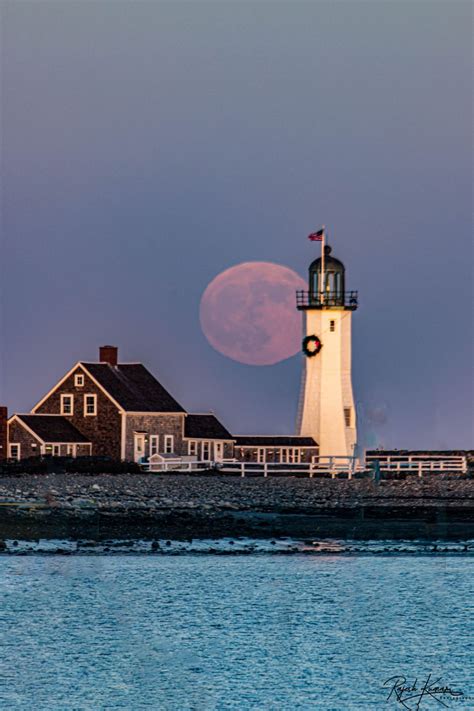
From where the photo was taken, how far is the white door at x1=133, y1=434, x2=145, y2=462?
67.9 meters

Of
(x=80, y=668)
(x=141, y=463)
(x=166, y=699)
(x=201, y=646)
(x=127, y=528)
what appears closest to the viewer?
(x=166, y=699)

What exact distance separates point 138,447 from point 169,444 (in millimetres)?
2304

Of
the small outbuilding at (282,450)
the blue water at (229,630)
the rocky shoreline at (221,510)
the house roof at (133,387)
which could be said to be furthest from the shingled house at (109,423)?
the blue water at (229,630)

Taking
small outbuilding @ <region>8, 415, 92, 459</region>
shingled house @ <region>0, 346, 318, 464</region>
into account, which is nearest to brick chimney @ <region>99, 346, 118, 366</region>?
shingled house @ <region>0, 346, 318, 464</region>

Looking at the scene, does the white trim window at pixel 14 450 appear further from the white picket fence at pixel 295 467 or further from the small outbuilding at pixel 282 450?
the small outbuilding at pixel 282 450

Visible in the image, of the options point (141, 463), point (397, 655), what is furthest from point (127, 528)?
point (141, 463)

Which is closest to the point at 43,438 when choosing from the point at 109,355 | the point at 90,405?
the point at 90,405

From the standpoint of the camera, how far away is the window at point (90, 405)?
6812 cm

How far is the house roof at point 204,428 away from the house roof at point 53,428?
18.5 feet

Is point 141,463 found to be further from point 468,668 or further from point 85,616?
point 468,668

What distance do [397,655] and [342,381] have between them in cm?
4424

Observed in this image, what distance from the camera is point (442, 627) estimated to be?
28312mm

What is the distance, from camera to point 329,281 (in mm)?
70188

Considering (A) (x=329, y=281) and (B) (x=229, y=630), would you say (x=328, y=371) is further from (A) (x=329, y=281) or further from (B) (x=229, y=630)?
(B) (x=229, y=630)
